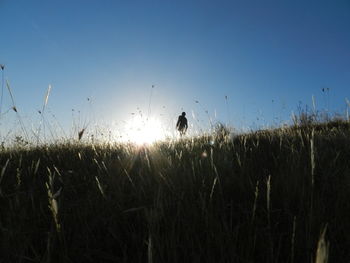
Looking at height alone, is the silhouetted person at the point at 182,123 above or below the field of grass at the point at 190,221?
above

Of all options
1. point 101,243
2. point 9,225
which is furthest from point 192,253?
point 9,225

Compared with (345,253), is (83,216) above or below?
above

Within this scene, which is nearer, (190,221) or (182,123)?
(190,221)

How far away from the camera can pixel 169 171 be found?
177 centimetres

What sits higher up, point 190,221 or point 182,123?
point 182,123

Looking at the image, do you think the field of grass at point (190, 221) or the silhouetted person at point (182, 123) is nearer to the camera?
the field of grass at point (190, 221)

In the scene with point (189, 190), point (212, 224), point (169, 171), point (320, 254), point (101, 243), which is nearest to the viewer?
point (320, 254)

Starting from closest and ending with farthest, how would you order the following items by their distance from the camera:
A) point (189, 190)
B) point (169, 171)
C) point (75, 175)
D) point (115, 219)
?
point (115, 219), point (189, 190), point (169, 171), point (75, 175)


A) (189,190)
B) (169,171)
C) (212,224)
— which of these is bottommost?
(212,224)

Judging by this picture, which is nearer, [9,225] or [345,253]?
[345,253]

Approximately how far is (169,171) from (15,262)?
911 mm

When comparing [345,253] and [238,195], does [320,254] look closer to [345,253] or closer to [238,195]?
[345,253]

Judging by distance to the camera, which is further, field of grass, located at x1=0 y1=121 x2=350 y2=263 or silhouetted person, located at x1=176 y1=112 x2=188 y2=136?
silhouetted person, located at x1=176 y1=112 x2=188 y2=136

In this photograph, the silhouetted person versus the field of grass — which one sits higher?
the silhouetted person
